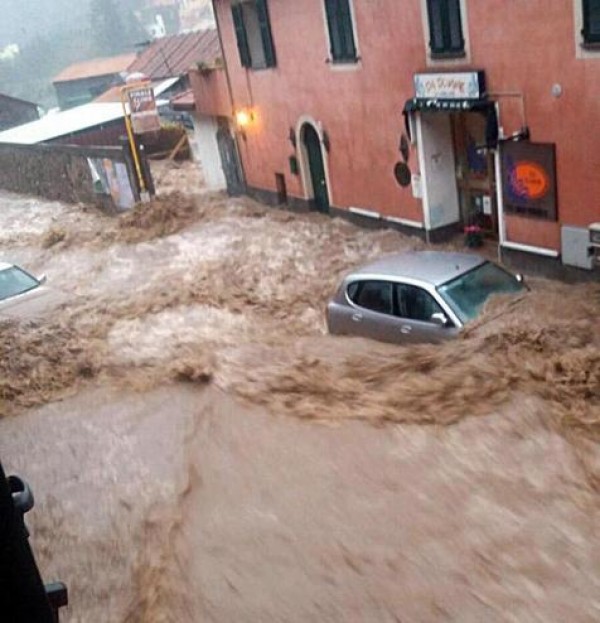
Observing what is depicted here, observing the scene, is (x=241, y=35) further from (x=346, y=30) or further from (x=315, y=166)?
(x=346, y=30)

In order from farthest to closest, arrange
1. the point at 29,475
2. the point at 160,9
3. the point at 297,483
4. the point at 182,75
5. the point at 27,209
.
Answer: the point at 160,9 → the point at 182,75 → the point at 27,209 → the point at 29,475 → the point at 297,483

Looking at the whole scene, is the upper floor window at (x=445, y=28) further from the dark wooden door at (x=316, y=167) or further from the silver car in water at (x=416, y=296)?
the dark wooden door at (x=316, y=167)

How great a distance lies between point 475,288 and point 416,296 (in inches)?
28.6

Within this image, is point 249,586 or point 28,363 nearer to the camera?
point 249,586

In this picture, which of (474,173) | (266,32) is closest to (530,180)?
(474,173)

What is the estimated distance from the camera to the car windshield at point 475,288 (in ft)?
32.7

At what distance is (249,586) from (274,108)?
16.5 meters

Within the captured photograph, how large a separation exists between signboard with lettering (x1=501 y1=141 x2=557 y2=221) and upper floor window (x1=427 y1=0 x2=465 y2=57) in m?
2.03

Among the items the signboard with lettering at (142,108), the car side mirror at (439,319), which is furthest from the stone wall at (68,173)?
the car side mirror at (439,319)

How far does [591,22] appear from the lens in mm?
12000

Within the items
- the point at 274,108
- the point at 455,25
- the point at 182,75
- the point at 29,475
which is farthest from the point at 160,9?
the point at 29,475

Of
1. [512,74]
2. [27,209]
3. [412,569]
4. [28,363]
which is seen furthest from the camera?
[27,209]

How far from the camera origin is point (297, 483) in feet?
25.9

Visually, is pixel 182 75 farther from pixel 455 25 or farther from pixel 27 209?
pixel 455 25
